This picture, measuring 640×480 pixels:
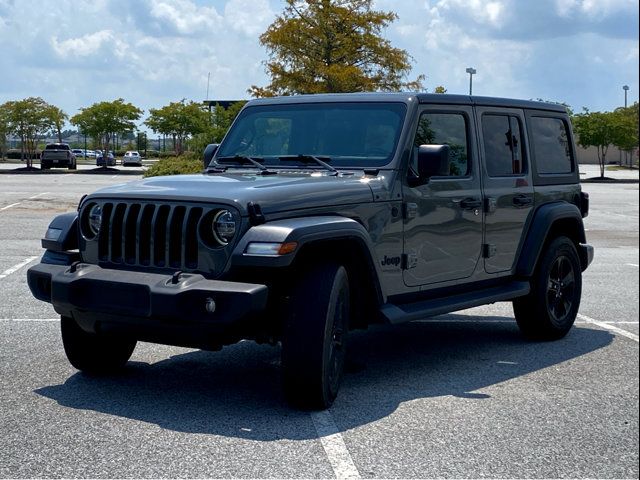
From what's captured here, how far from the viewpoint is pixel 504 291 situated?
7395 millimetres

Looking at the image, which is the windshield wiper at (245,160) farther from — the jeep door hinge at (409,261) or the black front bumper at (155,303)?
the black front bumper at (155,303)

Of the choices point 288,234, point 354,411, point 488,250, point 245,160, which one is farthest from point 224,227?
point 488,250

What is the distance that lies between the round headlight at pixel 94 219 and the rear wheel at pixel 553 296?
3560 mm

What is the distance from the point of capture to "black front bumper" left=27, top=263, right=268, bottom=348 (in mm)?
5250

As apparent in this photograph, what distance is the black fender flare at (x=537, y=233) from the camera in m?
7.68

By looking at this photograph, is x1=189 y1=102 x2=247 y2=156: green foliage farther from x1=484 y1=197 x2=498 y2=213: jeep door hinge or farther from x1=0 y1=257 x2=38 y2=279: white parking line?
x1=484 y1=197 x2=498 y2=213: jeep door hinge

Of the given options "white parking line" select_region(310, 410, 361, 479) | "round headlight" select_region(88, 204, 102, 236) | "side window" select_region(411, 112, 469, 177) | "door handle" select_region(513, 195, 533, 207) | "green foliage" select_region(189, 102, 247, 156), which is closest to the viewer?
"white parking line" select_region(310, 410, 361, 479)

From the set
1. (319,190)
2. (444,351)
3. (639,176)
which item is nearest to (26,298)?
(444,351)

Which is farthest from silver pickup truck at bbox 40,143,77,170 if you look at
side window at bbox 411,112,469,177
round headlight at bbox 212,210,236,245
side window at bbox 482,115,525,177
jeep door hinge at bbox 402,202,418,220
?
round headlight at bbox 212,210,236,245

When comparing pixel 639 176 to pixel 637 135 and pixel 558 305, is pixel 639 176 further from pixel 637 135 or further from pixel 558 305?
pixel 558 305

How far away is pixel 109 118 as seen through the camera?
7031 centimetres

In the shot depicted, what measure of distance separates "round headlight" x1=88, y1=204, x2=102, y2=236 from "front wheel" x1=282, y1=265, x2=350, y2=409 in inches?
54.1

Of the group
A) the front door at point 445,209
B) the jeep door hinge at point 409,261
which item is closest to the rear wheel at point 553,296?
the front door at point 445,209

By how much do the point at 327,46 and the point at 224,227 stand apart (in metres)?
44.9
